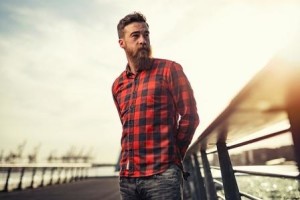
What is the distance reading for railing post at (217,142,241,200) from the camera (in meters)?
2.09

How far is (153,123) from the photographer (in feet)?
5.87

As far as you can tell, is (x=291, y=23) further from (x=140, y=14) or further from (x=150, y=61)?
(x=140, y=14)

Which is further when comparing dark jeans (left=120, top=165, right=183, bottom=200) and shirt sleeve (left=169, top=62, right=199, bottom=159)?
shirt sleeve (left=169, top=62, right=199, bottom=159)

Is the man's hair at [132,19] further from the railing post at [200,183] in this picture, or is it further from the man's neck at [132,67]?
the railing post at [200,183]

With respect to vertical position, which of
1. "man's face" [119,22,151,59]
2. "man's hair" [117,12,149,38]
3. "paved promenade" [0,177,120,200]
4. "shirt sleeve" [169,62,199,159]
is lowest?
"paved promenade" [0,177,120,200]

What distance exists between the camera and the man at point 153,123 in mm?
1672

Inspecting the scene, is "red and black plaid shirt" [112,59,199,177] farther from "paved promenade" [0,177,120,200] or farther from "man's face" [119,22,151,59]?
"paved promenade" [0,177,120,200]

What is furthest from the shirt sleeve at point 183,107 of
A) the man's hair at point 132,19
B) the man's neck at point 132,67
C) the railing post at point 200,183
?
the railing post at point 200,183

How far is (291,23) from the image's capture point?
0.58m

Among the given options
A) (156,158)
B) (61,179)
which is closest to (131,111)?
(156,158)

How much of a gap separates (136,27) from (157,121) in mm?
726

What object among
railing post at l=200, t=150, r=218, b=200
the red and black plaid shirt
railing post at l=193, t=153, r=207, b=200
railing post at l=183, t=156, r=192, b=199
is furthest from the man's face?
railing post at l=183, t=156, r=192, b=199

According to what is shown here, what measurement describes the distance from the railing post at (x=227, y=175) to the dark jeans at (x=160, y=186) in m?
0.57

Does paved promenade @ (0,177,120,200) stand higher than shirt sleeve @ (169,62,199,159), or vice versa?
shirt sleeve @ (169,62,199,159)
